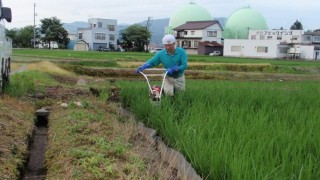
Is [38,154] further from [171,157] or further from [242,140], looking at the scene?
[242,140]

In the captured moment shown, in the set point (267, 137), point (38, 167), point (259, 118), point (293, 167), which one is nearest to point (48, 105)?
point (38, 167)

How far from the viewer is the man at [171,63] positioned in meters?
6.34

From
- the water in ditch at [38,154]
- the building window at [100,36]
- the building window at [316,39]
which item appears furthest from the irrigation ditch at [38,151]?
the building window at [100,36]

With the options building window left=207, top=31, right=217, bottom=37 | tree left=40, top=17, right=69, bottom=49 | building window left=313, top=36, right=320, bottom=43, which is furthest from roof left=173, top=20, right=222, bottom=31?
tree left=40, top=17, right=69, bottom=49

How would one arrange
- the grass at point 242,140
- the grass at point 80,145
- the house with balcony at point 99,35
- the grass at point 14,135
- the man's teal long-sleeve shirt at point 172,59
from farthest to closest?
1. the house with balcony at point 99,35
2. the man's teal long-sleeve shirt at point 172,59
3. the grass at point 14,135
4. the grass at point 80,145
5. the grass at point 242,140

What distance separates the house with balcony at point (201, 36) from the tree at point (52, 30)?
1644 cm

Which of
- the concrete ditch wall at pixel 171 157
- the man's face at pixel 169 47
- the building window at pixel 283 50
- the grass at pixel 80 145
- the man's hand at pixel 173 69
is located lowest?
the concrete ditch wall at pixel 171 157

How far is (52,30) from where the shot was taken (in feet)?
188

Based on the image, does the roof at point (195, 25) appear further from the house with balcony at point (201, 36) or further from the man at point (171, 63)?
the man at point (171, 63)

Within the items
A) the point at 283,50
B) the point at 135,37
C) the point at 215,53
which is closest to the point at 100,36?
the point at 135,37

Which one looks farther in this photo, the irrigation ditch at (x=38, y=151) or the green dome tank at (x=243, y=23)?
the green dome tank at (x=243, y=23)

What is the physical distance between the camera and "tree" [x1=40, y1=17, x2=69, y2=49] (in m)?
57.4

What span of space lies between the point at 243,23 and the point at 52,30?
93.1 feet

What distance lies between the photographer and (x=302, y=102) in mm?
6742
